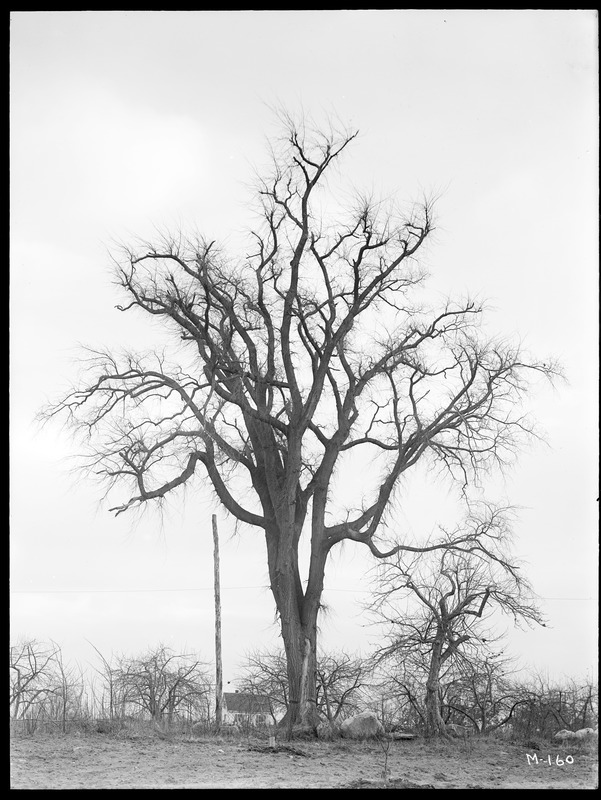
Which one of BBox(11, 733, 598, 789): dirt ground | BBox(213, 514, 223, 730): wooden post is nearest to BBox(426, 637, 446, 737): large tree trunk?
BBox(11, 733, 598, 789): dirt ground

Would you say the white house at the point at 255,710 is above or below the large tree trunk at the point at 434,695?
below

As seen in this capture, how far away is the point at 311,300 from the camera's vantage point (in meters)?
21.4

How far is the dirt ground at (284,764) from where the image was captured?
45.4 feet

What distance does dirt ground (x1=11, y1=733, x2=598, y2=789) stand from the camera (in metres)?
13.8

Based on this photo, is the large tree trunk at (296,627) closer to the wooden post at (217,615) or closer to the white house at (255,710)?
the white house at (255,710)

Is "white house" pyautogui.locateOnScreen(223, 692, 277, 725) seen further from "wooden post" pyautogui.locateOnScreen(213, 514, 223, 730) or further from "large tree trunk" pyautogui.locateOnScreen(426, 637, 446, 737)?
"large tree trunk" pyautogui.locateOnScreen(426, 637, 446, 737)

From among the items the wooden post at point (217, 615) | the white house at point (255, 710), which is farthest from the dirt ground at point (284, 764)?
the wooden post at point (217, 615)

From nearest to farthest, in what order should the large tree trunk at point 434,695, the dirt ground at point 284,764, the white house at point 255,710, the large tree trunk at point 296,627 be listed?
the dirt ground at point 284,764, the large tree trunk at point 296,627, the large tree trunk at point 434,695, the white house at point 255,710

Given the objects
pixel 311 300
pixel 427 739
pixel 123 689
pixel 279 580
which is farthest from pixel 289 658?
pixel 311 300

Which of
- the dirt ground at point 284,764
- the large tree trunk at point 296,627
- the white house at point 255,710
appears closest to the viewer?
the dirt ground at point 284,764

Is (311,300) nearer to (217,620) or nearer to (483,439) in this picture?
(483,439)

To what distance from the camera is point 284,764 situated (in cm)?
1576

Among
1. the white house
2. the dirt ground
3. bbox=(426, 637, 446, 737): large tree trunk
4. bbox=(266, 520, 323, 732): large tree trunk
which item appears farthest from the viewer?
the white house
